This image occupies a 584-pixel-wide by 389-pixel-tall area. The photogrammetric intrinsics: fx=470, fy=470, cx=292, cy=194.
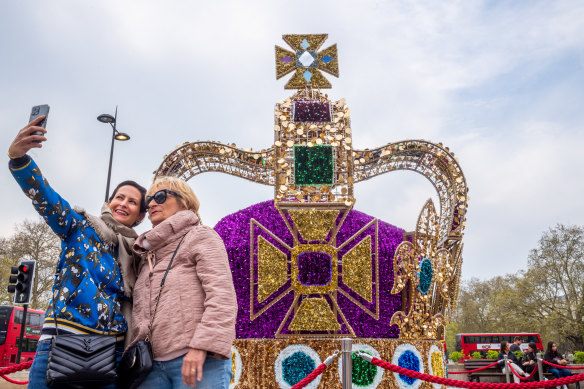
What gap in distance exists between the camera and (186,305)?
2154mm

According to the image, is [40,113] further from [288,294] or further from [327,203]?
[288,294]

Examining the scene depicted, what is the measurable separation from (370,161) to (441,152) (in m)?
1.13

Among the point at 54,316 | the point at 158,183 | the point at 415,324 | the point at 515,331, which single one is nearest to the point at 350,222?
the point at 415,324

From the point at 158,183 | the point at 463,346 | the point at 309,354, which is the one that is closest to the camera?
the point at 158,183

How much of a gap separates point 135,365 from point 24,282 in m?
9.09

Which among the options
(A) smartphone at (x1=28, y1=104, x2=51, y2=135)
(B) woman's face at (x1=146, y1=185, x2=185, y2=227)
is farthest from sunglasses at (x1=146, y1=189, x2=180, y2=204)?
(A) smartphone at (x1=28, y1=104, x2=51, y2=135)

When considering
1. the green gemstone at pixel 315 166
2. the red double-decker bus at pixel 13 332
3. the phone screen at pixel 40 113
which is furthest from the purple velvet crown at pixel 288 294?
the red double-decker bus at pixel 13 332

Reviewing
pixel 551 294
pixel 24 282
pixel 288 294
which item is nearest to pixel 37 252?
pixel 24 282

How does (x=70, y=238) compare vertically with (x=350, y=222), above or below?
below

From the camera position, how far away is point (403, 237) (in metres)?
Answer: 7.46

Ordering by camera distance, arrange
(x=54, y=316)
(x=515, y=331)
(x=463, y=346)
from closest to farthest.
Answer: (x=54, y=316) < (x=463, y=346) < (x=515, y=331)

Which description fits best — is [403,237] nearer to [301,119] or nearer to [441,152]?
[441,152]

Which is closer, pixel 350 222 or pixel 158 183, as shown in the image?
pixel 158 183

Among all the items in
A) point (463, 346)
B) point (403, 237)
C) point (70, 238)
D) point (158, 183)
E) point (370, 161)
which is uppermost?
point (370, 161)
